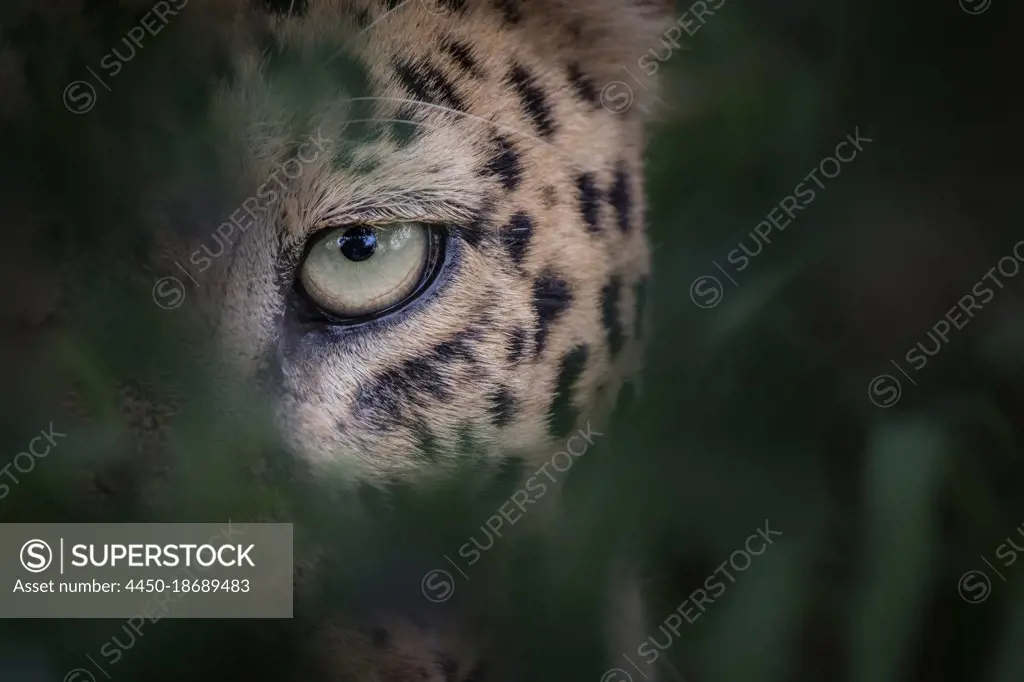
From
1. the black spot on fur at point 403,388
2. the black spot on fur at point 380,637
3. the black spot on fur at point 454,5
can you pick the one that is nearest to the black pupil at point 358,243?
the black spot on fur at point 403,388

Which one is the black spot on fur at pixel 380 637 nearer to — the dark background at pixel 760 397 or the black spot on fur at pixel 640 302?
the dark background at pixel 760 397

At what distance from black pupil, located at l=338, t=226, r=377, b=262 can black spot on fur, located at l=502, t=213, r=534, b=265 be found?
0.46 feet

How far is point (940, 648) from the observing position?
1.10m

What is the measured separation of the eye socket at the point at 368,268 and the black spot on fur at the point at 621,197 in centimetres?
25

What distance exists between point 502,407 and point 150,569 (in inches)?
15.6

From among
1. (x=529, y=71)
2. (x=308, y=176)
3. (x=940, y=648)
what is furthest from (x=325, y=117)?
(x=940, y=648)

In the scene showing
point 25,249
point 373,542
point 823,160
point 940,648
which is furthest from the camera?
point 823,160

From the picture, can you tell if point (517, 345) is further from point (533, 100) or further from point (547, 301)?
point (533, 100)

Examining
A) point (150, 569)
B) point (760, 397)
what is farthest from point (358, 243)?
point (760, 397)

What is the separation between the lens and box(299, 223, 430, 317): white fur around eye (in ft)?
2.93

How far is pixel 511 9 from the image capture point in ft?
3.14

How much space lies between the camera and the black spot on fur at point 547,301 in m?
0.97

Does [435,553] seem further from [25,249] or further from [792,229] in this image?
[792,229]

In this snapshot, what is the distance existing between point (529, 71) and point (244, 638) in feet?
2.15
